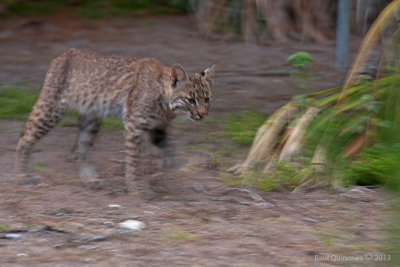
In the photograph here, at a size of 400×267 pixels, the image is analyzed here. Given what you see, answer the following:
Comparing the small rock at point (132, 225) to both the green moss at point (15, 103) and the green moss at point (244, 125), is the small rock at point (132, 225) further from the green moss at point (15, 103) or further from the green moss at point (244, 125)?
the green moss at point (15, 103)

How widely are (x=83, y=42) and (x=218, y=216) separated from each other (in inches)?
259

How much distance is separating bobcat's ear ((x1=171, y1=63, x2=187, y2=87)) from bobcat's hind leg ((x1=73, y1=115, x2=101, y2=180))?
3.12 ft

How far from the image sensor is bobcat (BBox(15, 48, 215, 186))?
6.43 meters

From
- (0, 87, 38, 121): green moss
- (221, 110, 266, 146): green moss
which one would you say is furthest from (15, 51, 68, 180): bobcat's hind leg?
(221, 110, 266, 146): green moss

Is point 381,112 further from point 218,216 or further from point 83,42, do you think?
point 83,42

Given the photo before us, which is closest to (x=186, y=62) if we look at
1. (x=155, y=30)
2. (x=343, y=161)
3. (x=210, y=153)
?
(x=155, y=30)

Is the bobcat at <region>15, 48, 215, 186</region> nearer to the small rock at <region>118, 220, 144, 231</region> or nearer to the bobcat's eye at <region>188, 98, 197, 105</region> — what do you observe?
the bobcat's eye at <region>188, 98, 197, 105</region>

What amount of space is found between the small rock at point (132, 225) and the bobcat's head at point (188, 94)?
152 centimetres

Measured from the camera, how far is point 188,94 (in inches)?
251

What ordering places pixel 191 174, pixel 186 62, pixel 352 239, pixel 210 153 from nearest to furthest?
pixel 352 239 → pixel 191 174 → pixel 210 153 → pixel 186 62

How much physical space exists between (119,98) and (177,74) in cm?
65

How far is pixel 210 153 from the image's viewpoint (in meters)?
7.15

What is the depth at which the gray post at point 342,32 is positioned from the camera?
8.96 meters

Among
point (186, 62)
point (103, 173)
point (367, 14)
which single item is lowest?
point (103, 173)
